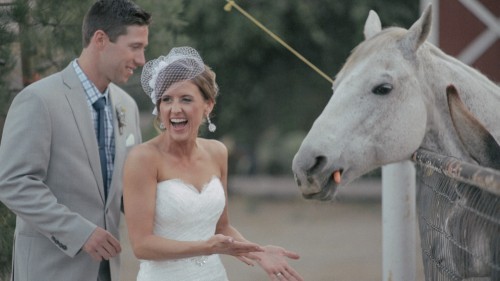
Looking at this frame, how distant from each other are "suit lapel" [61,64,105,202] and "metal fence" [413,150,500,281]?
4.43 feet

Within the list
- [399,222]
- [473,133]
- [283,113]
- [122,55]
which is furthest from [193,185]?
[283,113]

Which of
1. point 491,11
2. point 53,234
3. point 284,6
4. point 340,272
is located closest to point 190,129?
point 53,234

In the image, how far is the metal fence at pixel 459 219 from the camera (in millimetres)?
3279

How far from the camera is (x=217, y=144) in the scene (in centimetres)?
460

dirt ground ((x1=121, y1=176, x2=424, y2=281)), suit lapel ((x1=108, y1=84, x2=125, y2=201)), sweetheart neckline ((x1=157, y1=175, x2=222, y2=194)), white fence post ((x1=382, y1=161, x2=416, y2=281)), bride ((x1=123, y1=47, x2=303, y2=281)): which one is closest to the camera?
bride ((x1=123, y1=47, x2=303, y2=281))

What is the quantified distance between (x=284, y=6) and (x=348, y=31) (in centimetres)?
141

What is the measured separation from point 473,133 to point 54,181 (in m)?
1.71

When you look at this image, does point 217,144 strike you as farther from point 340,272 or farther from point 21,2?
point 340,272

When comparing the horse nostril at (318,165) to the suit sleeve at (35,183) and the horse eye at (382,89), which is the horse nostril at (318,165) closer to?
the horse eye at (382,89)

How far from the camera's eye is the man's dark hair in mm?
4473

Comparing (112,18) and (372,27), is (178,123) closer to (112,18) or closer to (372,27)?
(112,18)

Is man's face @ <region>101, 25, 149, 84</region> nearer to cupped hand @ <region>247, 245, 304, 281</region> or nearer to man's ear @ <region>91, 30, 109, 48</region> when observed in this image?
man's ear @ <region>91, 30, 109, 48</region>

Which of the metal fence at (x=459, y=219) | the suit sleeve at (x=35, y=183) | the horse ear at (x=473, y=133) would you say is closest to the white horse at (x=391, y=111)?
the metal fence at (x=459, y=219)

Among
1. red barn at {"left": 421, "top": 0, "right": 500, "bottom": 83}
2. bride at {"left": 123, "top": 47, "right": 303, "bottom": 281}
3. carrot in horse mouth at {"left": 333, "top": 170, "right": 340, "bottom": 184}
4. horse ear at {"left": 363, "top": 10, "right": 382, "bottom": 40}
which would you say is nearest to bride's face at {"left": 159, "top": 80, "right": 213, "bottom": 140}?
bride at {"left": 123, "top": 47, "right": 303, "bottom": 281}
